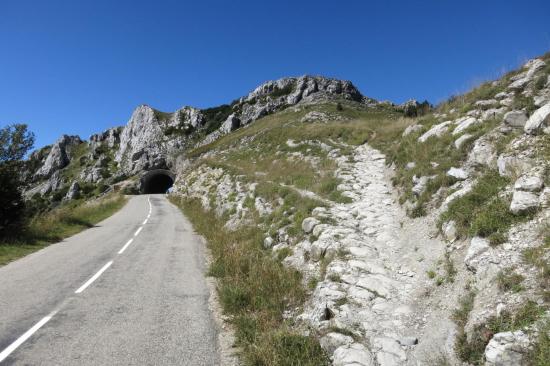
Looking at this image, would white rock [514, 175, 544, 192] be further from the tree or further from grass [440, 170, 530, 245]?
the tree

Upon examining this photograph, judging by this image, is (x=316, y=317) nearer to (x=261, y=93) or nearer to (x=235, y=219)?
(x=235, y=219)

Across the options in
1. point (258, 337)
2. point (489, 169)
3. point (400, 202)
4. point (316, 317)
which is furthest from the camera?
point (400, 202)

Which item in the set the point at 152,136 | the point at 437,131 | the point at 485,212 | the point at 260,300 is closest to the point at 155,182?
the point at 152,136

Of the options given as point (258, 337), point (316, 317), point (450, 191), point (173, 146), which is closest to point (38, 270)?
point (258, 337)

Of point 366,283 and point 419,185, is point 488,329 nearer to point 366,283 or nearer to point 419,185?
point 366,283

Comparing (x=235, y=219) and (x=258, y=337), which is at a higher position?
(x=235, y=219)

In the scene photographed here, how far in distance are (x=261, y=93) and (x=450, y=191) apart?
275 feet

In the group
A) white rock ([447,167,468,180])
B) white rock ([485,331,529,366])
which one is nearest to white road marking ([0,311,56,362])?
white rock ([485,331,529,366])

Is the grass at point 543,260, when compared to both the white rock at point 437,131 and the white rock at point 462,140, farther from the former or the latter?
the white rock at point 437,131

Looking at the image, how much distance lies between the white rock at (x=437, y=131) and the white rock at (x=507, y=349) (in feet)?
37.7

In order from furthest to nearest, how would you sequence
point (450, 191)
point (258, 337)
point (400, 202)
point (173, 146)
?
point (173, 146) < point (400, 202) < point (450, 191) < point (258, 337)

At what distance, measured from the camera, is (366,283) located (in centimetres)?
791

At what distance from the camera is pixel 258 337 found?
6.46 meters

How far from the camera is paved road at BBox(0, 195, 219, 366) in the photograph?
19.5 feet
